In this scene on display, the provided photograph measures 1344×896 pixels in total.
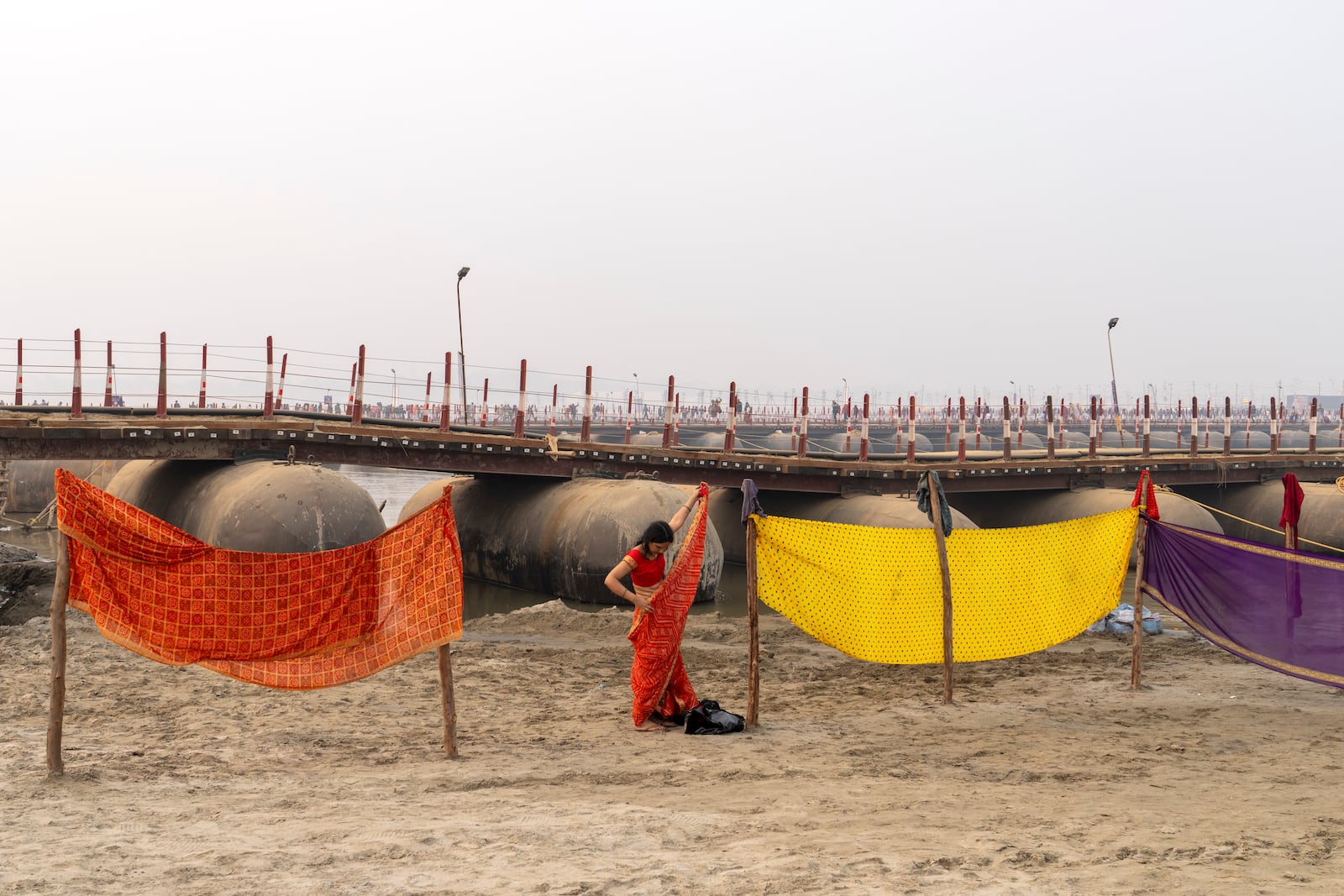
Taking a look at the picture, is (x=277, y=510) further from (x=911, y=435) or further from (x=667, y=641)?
(x=911, y=435)

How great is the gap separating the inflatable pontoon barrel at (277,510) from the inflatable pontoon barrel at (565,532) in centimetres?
211

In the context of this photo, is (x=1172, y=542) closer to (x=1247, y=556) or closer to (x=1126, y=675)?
(x=1247, y=556)

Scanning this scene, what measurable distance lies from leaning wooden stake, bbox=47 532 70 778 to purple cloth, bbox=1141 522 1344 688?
347 inches

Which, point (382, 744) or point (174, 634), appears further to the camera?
point (382, 744)

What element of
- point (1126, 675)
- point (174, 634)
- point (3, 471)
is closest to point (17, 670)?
point (174, 634)

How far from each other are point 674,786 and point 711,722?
1444mm

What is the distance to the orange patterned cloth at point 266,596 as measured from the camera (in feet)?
22.8

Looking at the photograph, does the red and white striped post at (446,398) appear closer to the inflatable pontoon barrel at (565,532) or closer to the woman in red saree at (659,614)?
the inflatable pontoon barrel at (565,532)

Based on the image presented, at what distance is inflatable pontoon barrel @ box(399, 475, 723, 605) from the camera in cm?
1873

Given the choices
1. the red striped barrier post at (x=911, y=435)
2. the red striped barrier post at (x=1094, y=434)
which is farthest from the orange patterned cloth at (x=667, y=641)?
the red striped barrier post at (x=1094, y=434)

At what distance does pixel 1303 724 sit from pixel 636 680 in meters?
5.33

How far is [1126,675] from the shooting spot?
10.7 m

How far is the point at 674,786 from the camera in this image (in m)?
6.69

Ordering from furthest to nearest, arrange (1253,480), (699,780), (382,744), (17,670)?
(1253,480) < (17,670) < (382,744) < (699,780)
